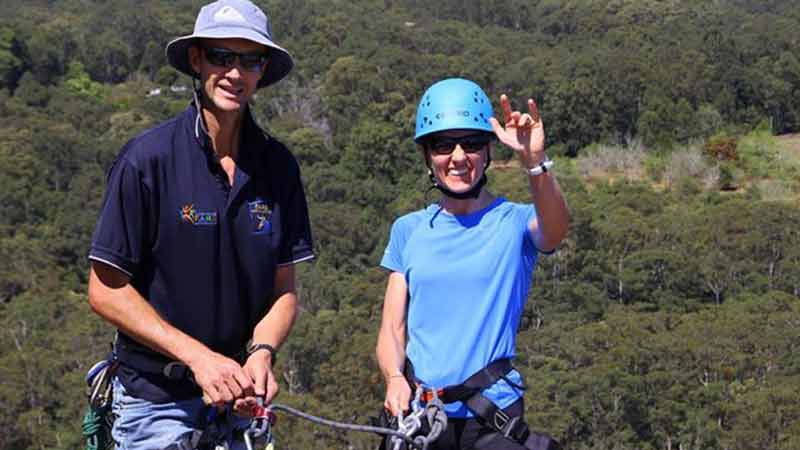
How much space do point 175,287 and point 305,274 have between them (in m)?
28.8

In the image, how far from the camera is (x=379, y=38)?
61.5m

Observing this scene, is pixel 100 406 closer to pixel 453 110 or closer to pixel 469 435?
pixel 469 435

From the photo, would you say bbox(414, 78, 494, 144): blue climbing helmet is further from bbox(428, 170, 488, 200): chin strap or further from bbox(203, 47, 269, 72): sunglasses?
bbox(203, 47, 269, 72): sunglasses

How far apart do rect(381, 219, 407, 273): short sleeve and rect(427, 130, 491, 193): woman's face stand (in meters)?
0.18

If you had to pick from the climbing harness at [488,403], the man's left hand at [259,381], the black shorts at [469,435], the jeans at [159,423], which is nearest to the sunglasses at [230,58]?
the man's left hand at [259,381]

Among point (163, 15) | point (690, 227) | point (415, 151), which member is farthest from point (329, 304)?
point (163, 15)

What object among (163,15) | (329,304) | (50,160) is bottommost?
(329,304)

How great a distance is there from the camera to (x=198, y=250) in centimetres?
275

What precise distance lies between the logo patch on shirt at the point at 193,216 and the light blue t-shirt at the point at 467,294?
0.61 m

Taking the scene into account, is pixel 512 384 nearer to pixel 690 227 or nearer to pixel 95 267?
pixel 95 267

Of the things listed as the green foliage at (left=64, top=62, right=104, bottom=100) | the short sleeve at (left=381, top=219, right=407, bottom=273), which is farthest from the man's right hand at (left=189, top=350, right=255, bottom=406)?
the green foliage at (left=64, top=62, right=104, bottom=100)

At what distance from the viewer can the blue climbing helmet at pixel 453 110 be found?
3.15 meters

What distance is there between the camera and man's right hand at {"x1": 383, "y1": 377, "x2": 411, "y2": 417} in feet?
9.91

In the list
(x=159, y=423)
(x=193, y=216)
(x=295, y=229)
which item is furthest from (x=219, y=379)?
(x=295, y=229)
